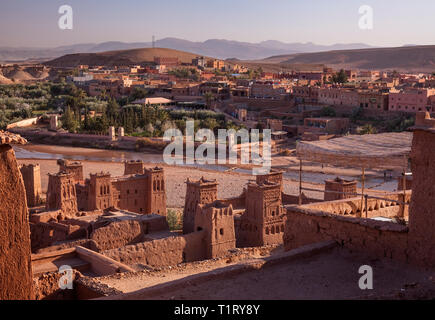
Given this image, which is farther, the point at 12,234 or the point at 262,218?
the point at 262,218

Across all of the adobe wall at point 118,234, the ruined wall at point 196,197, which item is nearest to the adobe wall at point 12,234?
the adobe wall at point 118,234

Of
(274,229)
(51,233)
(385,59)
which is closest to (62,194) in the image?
(51,233)

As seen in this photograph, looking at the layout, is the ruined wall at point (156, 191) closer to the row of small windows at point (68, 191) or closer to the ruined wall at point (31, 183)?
the row of small windows at point (68, 191)

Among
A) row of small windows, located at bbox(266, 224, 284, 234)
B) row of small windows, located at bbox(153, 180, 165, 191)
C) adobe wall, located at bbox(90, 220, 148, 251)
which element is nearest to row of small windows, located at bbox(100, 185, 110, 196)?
row of small windows, located at bbox(153, 180, 165, 191)

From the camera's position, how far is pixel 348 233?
6.70 meters

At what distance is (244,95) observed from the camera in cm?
5416

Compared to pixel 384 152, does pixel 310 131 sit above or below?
below

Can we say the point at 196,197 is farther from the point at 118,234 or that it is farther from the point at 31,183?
the point at 31,183

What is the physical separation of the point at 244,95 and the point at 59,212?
132ft

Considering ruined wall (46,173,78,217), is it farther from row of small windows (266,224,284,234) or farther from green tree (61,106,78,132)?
green tree (61,106,78,132)

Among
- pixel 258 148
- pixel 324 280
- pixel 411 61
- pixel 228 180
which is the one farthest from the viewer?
pixel 411 61

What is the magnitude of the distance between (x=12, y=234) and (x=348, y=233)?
11.4ft

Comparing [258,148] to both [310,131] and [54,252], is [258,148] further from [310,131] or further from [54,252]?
[54,252]
